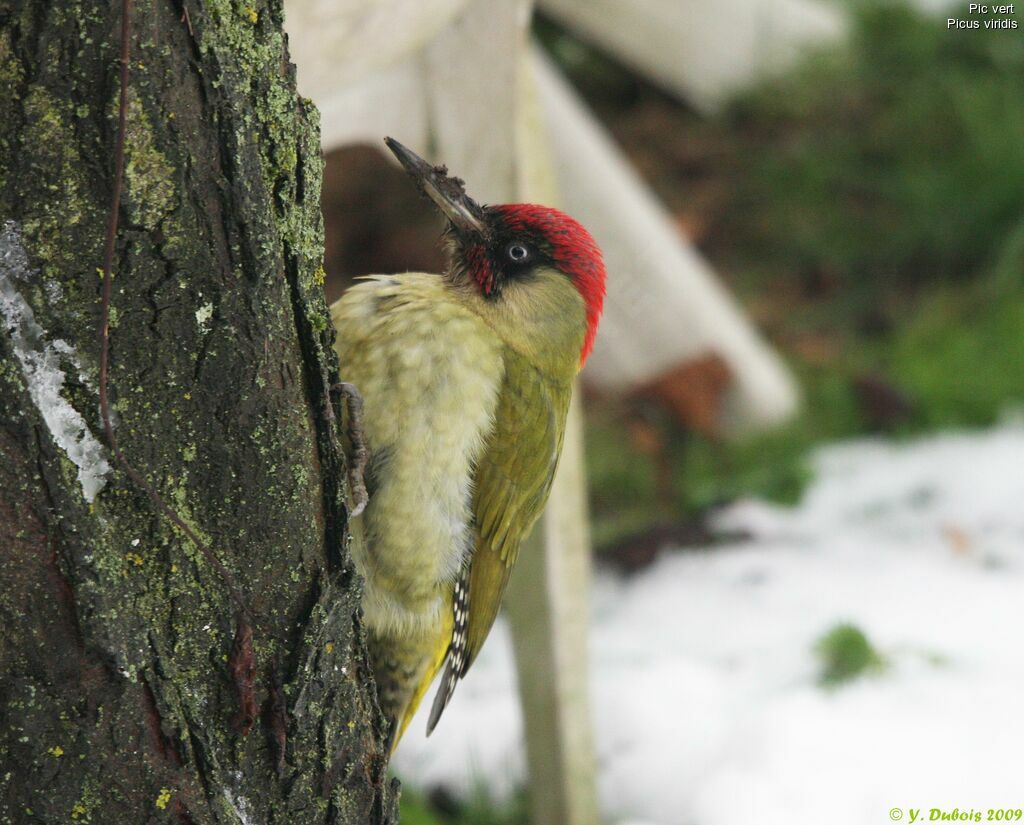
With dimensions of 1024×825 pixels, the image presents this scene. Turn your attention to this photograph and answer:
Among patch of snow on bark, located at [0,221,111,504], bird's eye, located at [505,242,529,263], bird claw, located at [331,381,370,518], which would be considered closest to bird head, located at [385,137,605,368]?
bird's eye, located at [505,242,529,263]

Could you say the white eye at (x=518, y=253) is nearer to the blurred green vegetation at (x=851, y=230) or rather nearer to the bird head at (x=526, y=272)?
the bird head at (x=526, y=272)

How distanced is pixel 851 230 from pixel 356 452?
355cm

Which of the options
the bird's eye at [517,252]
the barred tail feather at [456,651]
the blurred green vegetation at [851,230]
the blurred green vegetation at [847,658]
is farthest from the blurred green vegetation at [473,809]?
the bird's eye at [517,252]

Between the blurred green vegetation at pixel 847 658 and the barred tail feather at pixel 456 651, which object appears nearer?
the barred tail feather at pixel 456 651

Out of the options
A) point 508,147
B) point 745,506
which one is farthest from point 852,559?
point 508,147

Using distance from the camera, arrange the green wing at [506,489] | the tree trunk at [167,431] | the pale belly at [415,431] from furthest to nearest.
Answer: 1. the green wing at [506,489]
2. the pale belly at [415,431]
3. the tree trunk at [167,431]

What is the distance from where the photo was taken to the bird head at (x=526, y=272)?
2342 mm

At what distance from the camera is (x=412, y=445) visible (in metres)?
2.17

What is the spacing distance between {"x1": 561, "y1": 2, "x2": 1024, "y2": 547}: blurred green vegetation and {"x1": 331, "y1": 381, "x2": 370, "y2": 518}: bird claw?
84.7 inches

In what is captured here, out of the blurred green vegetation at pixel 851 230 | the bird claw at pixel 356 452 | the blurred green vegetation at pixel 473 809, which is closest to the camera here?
the bird claw at pixel 356 452

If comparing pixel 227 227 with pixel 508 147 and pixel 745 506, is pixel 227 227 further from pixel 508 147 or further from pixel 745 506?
pixel 745 506

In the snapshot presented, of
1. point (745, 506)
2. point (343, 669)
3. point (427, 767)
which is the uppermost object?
point (343, 669)

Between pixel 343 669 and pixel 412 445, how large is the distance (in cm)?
65

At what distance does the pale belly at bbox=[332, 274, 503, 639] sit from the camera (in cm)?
217
